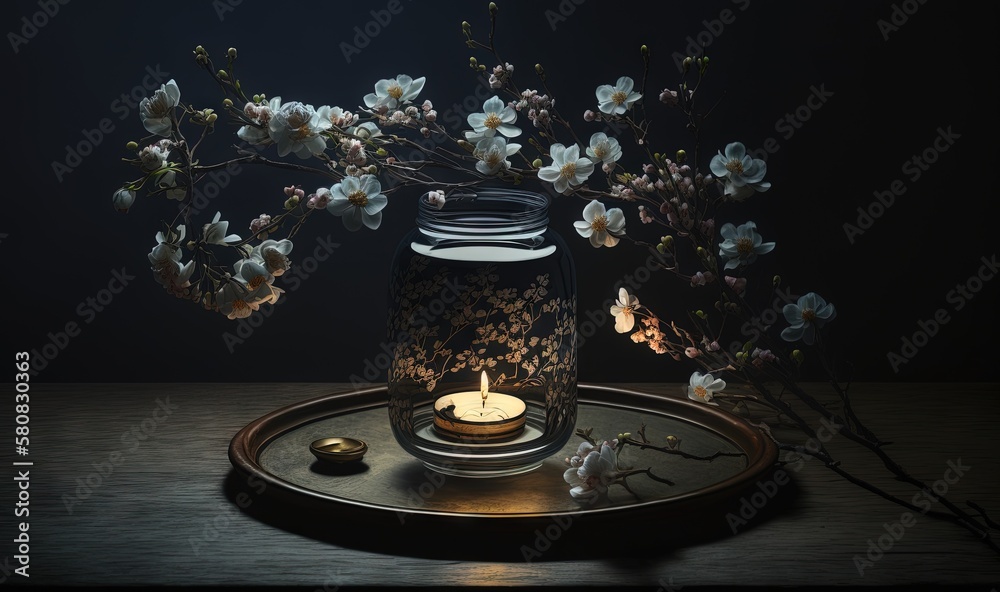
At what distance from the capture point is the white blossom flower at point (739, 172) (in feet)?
3.72

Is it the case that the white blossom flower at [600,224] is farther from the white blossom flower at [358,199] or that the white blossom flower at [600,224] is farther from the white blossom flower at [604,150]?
the white blossom flower at [358,199]

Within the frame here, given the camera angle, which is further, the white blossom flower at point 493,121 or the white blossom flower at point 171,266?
the white blossom flower at point 493,121

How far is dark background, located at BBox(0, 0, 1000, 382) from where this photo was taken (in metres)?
1.41

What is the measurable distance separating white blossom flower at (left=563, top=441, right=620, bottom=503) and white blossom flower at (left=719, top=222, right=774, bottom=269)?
11.4 inches

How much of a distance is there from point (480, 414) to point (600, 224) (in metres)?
0.27

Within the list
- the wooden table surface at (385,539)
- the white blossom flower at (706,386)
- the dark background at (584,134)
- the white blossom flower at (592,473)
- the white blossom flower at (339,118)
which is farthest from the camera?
the dark background at (584,134)

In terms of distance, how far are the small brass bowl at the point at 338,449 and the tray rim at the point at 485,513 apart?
2.8 inches

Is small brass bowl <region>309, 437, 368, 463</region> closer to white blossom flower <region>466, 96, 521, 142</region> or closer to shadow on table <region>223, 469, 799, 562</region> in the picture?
shadow on table <region>223, 469, 799, 562</region>

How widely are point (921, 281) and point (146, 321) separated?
1181mm

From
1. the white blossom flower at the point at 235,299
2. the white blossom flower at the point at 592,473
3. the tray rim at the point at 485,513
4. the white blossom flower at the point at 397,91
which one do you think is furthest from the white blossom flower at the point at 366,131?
the white blossom flower at the point at 592,473

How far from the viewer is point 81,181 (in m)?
1.45

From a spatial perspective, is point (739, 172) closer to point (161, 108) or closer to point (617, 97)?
point (617, 97)

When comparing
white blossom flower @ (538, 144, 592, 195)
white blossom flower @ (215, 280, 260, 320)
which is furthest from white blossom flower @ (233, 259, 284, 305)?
white blossom flower @ (538, 144, 592, 195)

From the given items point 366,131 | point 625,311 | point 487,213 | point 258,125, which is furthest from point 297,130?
point 625,311
